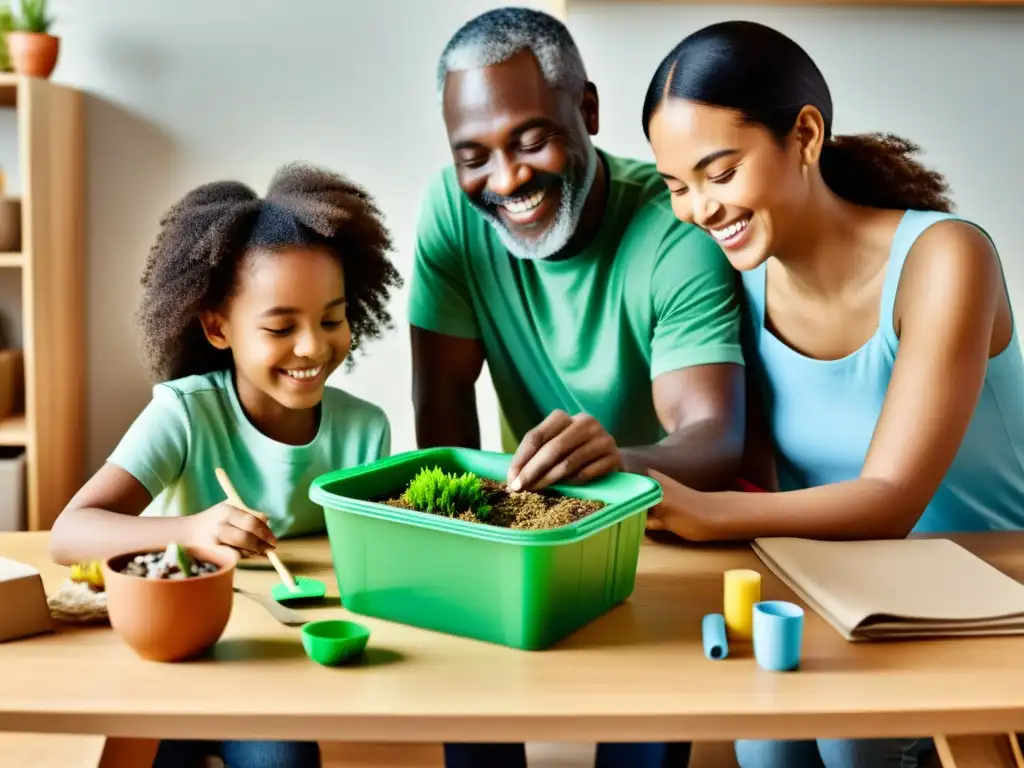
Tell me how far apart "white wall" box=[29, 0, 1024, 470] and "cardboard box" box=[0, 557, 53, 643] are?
0.96 metres

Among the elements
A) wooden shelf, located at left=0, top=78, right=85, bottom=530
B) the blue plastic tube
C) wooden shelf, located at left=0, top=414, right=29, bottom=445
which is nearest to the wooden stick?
the blue plastic tube

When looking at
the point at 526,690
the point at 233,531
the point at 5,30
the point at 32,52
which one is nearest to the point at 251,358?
the point at 233,531

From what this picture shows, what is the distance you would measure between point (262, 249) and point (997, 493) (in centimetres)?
111

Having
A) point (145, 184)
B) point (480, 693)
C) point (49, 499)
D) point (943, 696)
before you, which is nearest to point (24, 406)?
point (49, 499)

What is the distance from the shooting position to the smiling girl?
1.27m

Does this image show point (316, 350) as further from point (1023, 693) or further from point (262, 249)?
point (1023, 693)

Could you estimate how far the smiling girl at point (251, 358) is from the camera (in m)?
1.27

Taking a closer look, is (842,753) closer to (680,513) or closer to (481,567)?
(680,513)

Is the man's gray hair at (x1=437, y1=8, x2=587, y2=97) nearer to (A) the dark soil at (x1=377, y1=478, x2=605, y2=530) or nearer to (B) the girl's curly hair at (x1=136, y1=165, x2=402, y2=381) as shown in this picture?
(B) the girl's curly hair at (x1=136, y1=165, x2=402, y2=381)

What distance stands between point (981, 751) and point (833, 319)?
2.37 feet

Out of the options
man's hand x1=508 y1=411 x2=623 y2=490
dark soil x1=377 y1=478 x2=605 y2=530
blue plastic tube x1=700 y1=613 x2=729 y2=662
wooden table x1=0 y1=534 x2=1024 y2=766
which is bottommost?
wooden table x1=0 y1=534 x2=1024 y2=766

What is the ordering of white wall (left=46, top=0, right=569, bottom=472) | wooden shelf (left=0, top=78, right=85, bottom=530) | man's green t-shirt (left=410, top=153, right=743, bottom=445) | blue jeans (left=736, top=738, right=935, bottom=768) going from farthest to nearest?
wooden shelf (left=0, top=78, right=85, bottom=530), white wall (left=46, top=0, right=569, bottom=472), man's green t-shirt (left=410, top=153, right=743, bottom=445), blue jeans (left=736, top=738, right=935, bottom=768)

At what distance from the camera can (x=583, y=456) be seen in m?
1.09

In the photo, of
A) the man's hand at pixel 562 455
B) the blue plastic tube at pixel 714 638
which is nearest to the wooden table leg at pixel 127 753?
the man's hand at pixel 562 455
